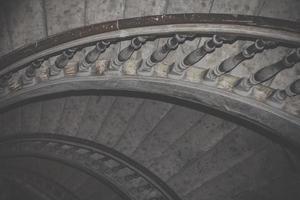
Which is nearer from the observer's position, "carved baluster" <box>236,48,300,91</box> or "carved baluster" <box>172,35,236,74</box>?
"carved baluster" <box>236,48,300,91</box>

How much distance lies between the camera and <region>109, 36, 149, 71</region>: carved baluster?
4.10 meters

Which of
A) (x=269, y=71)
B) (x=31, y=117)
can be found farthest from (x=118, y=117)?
(x=269, y=71)

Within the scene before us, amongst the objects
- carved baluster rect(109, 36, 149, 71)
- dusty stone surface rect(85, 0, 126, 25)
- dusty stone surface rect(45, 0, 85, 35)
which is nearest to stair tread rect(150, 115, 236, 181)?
carved baluster rect(109, 36, 149, 71)

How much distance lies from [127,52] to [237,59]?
1.38 metres

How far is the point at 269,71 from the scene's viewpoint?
13.0 feet

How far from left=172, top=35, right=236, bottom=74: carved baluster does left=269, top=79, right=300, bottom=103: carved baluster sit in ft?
2.99

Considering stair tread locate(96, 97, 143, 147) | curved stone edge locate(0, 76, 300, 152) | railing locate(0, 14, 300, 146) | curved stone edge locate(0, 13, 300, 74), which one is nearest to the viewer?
curved stone edge locate(0, 13, 300, 74)

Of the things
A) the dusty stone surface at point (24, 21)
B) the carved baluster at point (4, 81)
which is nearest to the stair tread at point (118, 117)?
the carved baluster at point (4, 81)

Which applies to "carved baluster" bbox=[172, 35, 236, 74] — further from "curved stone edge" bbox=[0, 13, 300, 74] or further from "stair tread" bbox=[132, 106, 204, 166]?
"stair tread" bbox=[132, 106, 204, 166]

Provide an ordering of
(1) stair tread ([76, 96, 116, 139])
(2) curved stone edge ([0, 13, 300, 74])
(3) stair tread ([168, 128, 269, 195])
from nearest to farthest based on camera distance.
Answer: (2) curved stone edge ([0, 13, 300, 74])
(3) stair tread ([168, 128, 269, 195])
(1) stair tread ([76, 96, 116, 139])

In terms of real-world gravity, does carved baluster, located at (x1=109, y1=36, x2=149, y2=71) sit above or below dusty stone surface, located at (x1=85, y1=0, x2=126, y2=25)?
below

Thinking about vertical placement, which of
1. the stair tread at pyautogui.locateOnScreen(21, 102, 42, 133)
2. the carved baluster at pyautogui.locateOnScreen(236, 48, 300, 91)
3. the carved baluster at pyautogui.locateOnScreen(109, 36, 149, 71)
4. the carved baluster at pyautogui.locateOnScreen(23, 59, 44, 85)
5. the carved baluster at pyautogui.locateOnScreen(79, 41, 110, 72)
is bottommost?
the carved baluster at pyautogui.locateOnScreen(23, 59, 44, 85)

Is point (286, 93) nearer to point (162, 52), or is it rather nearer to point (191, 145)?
point (162, 52)

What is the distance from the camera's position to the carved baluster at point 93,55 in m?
4.12
